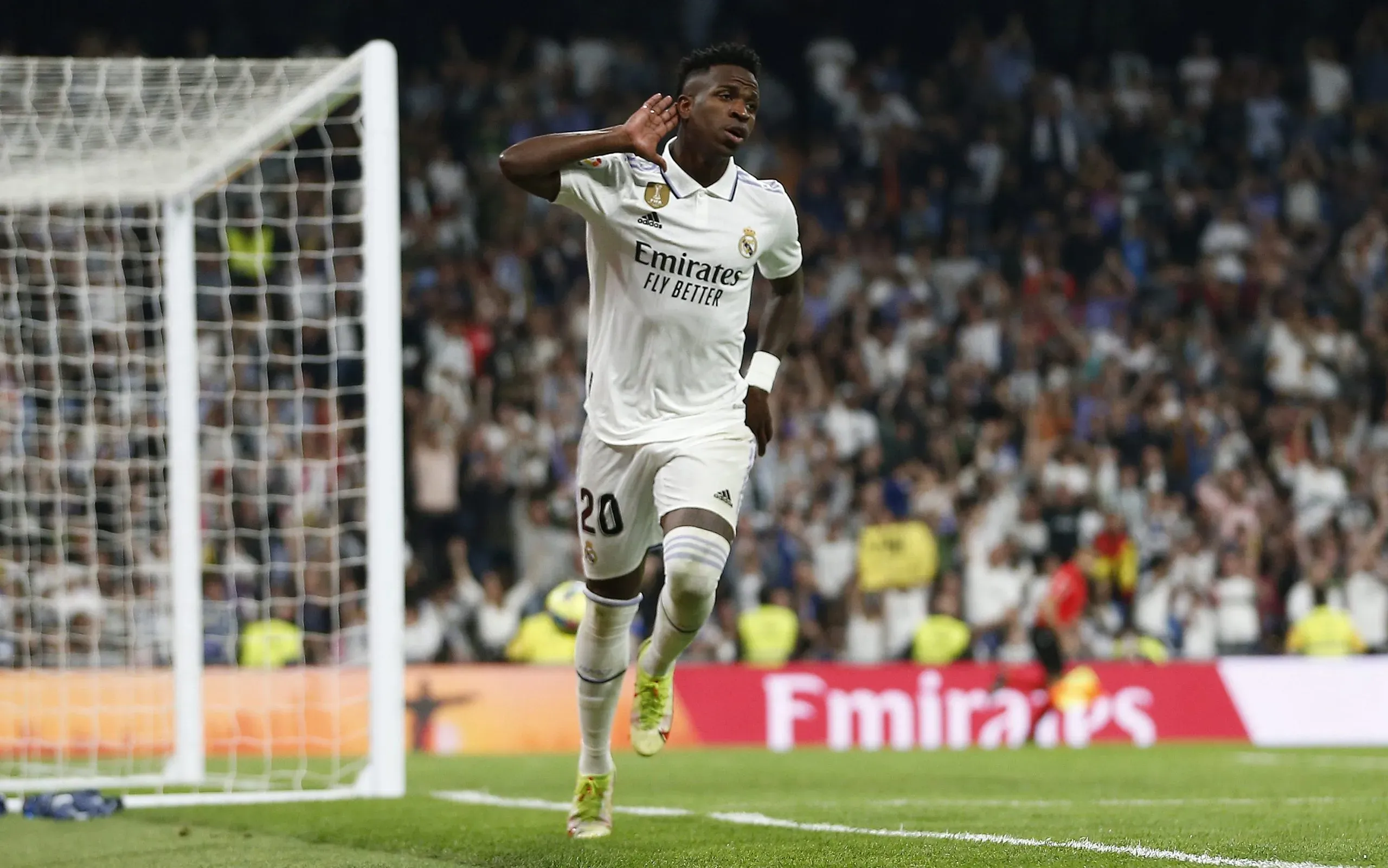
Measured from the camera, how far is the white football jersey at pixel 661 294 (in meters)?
6.64

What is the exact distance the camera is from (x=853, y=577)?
17.9 meters

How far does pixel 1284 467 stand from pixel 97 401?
1165 centimetres

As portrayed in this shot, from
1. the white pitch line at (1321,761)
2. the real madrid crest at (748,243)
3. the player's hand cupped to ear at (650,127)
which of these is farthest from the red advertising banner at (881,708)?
the player's hand cupped to ear at (650,127)

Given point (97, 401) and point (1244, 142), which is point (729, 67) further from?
point (1244, 142)

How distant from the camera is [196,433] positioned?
10.9 metres

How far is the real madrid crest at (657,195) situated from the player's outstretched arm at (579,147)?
181 mm

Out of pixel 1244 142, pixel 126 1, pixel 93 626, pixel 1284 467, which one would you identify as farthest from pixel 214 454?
pixel 1244 142

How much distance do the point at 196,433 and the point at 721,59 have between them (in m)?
5.37

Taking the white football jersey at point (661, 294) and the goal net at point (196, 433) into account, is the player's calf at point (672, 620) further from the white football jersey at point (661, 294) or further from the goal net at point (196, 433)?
the goal net at point (196, 433)

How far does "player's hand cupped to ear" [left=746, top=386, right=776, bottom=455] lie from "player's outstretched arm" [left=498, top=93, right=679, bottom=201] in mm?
989

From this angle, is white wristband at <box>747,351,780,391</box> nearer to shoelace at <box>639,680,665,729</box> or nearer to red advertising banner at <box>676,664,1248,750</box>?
shoelace at <box>639,680,665,729</box>

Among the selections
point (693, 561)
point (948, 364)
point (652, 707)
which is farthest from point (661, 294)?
point (948, 364)

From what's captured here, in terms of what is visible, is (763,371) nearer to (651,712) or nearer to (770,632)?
(651,712)

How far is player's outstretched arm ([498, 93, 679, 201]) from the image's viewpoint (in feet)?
20.4
